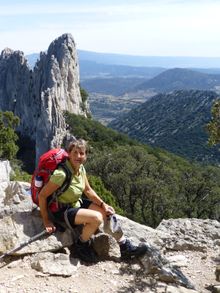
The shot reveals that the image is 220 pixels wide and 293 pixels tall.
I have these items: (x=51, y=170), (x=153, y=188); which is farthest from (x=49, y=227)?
(x=153, y=188)

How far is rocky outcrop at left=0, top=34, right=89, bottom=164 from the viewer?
320 ft

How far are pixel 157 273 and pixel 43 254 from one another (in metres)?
2.45

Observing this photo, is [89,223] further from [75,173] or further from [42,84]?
[42,84]

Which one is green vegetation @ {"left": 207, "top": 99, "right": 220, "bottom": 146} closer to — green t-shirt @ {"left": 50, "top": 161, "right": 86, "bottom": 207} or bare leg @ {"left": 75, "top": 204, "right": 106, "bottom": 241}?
green t-shirt @ {"left": 50, "top": 161, "right": 86, "bottom": 207}

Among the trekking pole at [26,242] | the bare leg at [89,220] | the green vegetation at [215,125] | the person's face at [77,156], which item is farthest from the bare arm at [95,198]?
the green vegetation at [215,125]

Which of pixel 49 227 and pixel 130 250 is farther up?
pixel 49 227

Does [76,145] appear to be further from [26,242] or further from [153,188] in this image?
[153,188]

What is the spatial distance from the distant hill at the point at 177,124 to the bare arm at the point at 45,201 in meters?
109

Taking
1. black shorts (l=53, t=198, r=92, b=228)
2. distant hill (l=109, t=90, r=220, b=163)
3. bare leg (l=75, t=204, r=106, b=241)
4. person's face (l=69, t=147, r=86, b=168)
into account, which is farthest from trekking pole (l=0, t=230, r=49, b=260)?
distant hill (l=109, t=90, r=220, b=163)

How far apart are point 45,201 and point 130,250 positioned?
2.33 meters

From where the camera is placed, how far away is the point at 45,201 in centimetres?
901

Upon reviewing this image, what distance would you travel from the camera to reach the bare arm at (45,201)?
884cm

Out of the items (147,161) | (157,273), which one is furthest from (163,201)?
(157,273)

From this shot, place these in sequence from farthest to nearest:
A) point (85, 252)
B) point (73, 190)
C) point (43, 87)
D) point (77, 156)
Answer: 1. point (43, 87)
2. point (85, 252)
3. point (73, 190)
4. point (77, 156)
